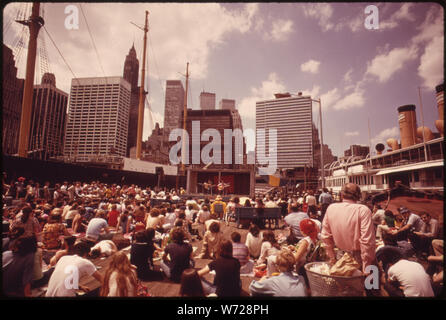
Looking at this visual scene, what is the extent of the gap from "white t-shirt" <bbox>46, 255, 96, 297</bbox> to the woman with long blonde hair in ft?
1.53

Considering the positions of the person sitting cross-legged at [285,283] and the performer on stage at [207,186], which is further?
the performer on stage at [207,186]

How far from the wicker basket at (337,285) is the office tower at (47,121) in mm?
65289

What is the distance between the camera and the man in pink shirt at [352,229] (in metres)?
3.09

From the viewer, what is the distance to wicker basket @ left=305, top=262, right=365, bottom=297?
2951 mm

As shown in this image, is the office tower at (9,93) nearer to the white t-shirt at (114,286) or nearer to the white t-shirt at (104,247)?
the white t-shirt at (104,247)

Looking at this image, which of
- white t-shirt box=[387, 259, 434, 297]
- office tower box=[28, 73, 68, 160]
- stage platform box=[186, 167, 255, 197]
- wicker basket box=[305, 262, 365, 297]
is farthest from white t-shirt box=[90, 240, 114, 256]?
office tower box=[28, 73, 68, 160]

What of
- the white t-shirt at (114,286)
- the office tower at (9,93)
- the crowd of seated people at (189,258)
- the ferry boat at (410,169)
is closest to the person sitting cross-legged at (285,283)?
the crowd of seated people at (189,258)

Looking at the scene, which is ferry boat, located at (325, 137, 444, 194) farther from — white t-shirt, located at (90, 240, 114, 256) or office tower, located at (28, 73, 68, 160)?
office tower, located at (28, 73, 68, 160)

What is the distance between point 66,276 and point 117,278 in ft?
2.74

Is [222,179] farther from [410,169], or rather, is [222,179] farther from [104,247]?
[104,247]

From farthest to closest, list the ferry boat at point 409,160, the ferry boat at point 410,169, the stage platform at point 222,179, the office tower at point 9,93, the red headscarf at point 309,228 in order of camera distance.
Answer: the stage platform at point 222,179, the ferry boat at point 409,160, the ferry boat at point 410,169, the office tower at point 9,93, the red headscarf at point 309,228
